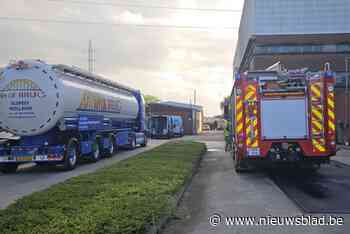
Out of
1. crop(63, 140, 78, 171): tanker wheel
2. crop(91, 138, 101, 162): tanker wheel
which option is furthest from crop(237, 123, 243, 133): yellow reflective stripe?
crop(91, 138, 101, 162): tanker wheel

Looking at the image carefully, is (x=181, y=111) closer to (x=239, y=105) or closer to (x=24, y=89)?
(x=24, y=89)

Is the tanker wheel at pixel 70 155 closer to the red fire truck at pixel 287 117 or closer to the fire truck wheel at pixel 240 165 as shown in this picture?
the fire truck wheel at pixel 240 165

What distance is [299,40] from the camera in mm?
43906

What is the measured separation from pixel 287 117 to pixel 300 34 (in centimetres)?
3759

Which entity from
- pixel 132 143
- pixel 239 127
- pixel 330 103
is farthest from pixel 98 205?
pixel 132 143

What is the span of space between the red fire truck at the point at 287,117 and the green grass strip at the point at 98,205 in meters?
2.44

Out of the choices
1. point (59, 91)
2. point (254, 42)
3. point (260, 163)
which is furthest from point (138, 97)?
Result: point (254, 42)

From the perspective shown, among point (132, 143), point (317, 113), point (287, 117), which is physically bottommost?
point (132, 143)

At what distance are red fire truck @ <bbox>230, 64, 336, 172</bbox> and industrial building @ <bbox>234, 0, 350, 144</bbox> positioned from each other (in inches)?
1149

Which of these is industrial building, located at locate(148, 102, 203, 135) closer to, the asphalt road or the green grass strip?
the asphalt road

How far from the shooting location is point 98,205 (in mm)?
6695

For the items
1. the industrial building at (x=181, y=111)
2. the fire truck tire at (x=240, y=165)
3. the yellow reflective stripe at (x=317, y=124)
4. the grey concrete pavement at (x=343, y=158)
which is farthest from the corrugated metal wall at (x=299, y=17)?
the yellow reflective stripe at (x=317, y=124)

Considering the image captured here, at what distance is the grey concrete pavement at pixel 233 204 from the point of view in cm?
616

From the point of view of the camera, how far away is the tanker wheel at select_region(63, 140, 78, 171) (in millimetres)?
14242
